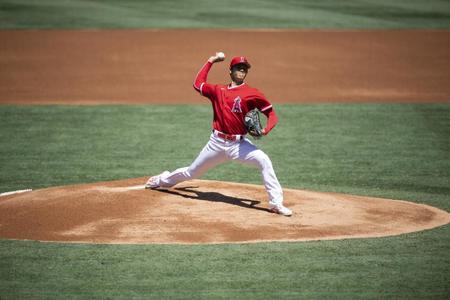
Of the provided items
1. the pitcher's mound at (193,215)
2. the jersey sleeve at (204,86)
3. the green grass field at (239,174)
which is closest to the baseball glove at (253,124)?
the jersey sleeve at (204,86)

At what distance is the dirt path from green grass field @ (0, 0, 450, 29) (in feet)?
4.22

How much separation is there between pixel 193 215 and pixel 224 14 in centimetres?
1725

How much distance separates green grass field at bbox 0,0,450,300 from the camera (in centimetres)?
696

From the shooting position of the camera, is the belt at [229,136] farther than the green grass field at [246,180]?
Yes

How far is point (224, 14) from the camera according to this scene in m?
25.4

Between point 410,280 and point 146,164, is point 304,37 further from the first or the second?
point 410,280

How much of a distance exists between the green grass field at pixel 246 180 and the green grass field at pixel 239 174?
0.06 ft

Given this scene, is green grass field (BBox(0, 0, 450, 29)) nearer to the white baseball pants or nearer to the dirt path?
the dirt path

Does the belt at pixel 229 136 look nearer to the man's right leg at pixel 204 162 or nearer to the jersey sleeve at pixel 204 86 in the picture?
the man's right leg at pixel 204 162

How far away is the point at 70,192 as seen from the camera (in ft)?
31.8

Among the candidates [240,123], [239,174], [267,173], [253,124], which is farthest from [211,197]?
[239,174]

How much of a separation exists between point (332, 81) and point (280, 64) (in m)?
1.81

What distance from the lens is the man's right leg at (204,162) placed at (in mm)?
9000

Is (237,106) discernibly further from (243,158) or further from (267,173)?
(267,173)
